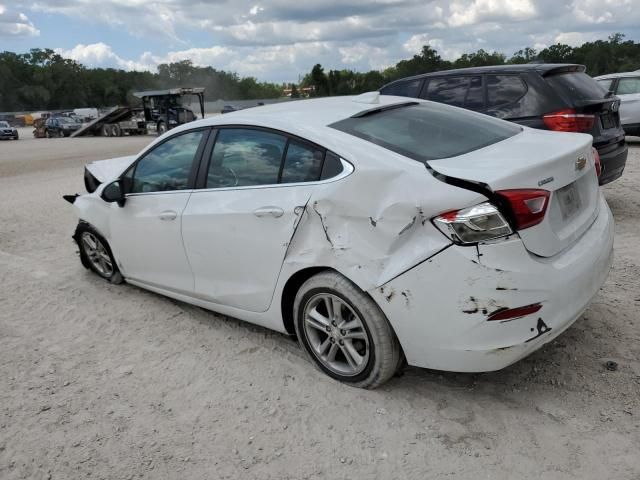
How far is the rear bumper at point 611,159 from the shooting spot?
19.2ft

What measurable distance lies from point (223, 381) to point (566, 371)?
2.02 meters

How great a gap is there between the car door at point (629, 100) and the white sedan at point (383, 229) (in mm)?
9513

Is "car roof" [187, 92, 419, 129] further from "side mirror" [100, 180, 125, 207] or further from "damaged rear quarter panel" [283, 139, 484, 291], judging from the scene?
"side mirror" [100, 180, 125, 207]

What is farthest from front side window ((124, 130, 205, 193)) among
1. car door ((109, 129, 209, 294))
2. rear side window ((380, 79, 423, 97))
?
rear side window ((380, 79, 423, 97))

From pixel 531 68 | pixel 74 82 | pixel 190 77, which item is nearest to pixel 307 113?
pixel 531 68

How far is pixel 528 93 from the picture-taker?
613 cm

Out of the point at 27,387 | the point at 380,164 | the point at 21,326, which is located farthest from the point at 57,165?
the point at 380,164

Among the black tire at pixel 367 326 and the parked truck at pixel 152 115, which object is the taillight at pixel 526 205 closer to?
the black tire at pixel 367 326

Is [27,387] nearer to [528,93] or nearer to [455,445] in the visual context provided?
[455,445]

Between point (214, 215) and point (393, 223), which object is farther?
point (214, 215)

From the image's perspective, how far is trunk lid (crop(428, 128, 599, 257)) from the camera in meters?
2.63

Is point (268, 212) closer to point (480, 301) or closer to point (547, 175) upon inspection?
point (480, 301)

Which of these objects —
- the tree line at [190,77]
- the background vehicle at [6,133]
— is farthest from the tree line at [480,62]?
the background vehicle at [6,133]

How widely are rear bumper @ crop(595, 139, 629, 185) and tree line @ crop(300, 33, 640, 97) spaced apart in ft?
117
